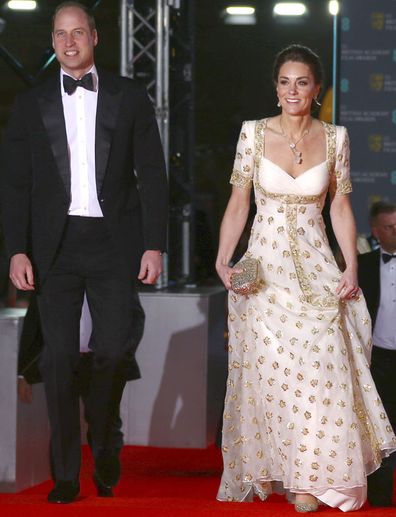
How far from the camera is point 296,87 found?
13.6ft

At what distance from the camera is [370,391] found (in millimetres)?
4176

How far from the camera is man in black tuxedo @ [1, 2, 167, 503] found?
13.1ft

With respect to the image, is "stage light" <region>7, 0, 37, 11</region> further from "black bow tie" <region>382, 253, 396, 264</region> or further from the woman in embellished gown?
the woman in embellished gown

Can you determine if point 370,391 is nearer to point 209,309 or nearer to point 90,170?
point 90,170

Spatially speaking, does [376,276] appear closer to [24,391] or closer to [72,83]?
[24,391]

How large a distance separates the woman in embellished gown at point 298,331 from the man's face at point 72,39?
0.65 meters

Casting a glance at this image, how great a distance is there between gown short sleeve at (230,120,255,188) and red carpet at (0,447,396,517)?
1140 mm

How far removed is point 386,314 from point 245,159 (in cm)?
153

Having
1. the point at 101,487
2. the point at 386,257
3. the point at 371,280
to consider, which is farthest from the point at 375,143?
the point at 101,487

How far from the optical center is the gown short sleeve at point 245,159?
4258mm

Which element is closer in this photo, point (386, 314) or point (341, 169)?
point (341, 169)

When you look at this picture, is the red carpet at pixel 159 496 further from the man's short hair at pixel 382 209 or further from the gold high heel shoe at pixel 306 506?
the man's short hair at pixel 382 209

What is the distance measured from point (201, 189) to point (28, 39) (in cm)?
286

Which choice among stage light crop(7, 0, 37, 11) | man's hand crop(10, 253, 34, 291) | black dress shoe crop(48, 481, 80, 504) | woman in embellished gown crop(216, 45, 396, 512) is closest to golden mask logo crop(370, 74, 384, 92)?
woman in embellished gown crop(216, 45, 396, 512)
